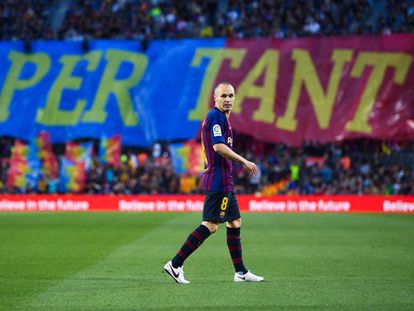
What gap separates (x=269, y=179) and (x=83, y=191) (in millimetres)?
7333

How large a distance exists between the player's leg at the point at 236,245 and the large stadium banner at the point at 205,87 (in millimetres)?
22703

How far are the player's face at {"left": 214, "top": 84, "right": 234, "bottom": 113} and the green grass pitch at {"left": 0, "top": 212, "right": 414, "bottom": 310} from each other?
6.69 feet

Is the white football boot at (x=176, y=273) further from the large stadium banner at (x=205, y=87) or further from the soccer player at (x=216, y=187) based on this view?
the large stadium banner at (x=205, y=87)

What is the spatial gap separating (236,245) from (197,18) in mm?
26864

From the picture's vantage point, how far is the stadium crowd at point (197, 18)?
3388cm

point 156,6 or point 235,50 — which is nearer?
point 235,50

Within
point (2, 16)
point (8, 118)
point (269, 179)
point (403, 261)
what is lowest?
point (403, 261)

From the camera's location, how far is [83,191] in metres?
32.3

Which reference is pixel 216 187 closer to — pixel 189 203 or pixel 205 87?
pixel 189 203

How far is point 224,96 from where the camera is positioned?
9508mm

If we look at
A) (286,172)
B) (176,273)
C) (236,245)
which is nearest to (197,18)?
(286,172)

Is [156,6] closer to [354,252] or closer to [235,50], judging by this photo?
[235,50]

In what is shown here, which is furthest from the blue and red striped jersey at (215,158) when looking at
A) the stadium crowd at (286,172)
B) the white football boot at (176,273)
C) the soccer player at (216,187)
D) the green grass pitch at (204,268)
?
the stadium crowd at (286,172)

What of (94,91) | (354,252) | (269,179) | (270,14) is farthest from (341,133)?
(354,252)
